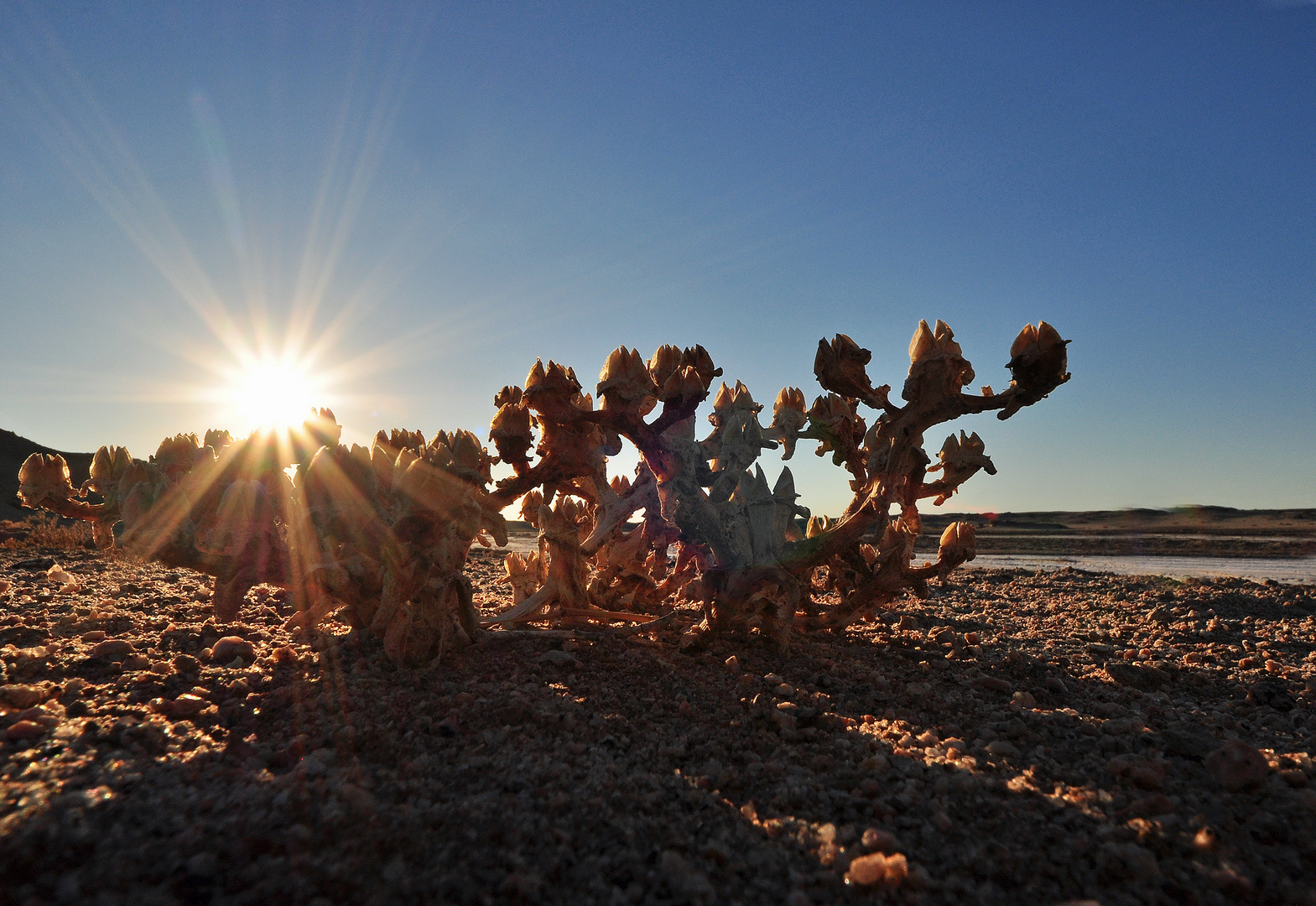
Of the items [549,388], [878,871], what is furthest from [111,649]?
[878,871]

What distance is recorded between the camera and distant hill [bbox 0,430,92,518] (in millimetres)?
17647

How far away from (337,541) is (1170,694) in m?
4.79

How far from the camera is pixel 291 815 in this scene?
5.64ft

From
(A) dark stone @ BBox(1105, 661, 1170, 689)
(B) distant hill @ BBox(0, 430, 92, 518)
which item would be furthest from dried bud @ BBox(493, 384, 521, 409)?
(B) distant hill @ BBox(0, 430, 92, 518)

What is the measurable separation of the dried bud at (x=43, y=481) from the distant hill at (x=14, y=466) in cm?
1763

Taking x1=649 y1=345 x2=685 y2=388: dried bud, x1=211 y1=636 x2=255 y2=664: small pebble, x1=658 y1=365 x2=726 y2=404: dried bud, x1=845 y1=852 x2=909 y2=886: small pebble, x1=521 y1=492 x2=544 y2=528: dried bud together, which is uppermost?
x1=649 y1=345 x2=685 y2=388: dried bud

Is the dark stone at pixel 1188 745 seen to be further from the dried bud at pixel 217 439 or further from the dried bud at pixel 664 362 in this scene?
the dried bud at pixel 217 439

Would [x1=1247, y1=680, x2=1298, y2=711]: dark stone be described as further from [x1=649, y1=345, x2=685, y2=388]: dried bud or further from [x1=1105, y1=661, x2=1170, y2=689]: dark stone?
[x1=649, y1=345, x2=685, y2=388]: dried bud

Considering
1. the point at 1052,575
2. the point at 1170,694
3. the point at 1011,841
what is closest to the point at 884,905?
the point at 1011,841

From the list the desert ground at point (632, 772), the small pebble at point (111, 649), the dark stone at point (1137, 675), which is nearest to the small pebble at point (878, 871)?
the desert ground at point (632, 772)

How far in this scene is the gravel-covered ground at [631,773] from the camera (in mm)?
1531

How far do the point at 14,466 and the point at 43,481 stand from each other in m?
28.2

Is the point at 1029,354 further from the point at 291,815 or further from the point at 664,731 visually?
the point at 291,815

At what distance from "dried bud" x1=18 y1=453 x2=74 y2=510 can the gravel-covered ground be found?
81cm
